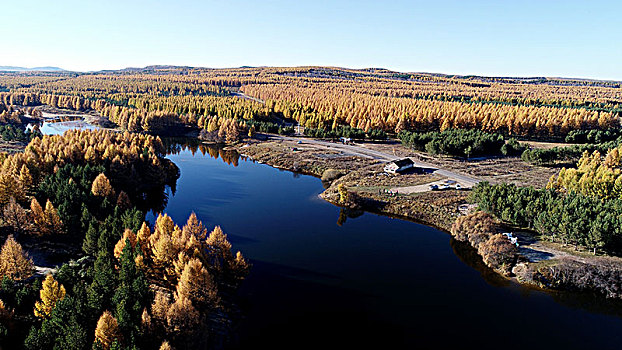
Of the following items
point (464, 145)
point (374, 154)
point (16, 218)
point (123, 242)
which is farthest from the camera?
point (374, 154)

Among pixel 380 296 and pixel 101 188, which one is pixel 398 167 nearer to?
pixel 380 296

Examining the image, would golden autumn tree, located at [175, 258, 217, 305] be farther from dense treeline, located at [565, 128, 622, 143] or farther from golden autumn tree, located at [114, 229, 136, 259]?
dense treeline, located at [565, 128, 622, 143]

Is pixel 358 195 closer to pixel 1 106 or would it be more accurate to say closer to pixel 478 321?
pixel 478 321

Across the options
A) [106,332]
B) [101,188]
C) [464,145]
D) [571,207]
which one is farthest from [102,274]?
[464,145]

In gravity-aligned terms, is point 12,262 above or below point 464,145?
below

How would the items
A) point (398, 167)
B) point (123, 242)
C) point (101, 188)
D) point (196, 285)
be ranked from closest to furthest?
point (196, 285) < point (123, 242) < point (101, 188) < point (398, 167)

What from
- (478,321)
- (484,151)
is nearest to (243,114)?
(484,151)

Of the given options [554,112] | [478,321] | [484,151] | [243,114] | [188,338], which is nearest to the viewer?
[188,338]

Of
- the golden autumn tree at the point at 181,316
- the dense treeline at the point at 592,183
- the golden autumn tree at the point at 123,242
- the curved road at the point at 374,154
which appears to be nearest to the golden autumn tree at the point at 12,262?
the golden autumn tree at the point at 123,242
